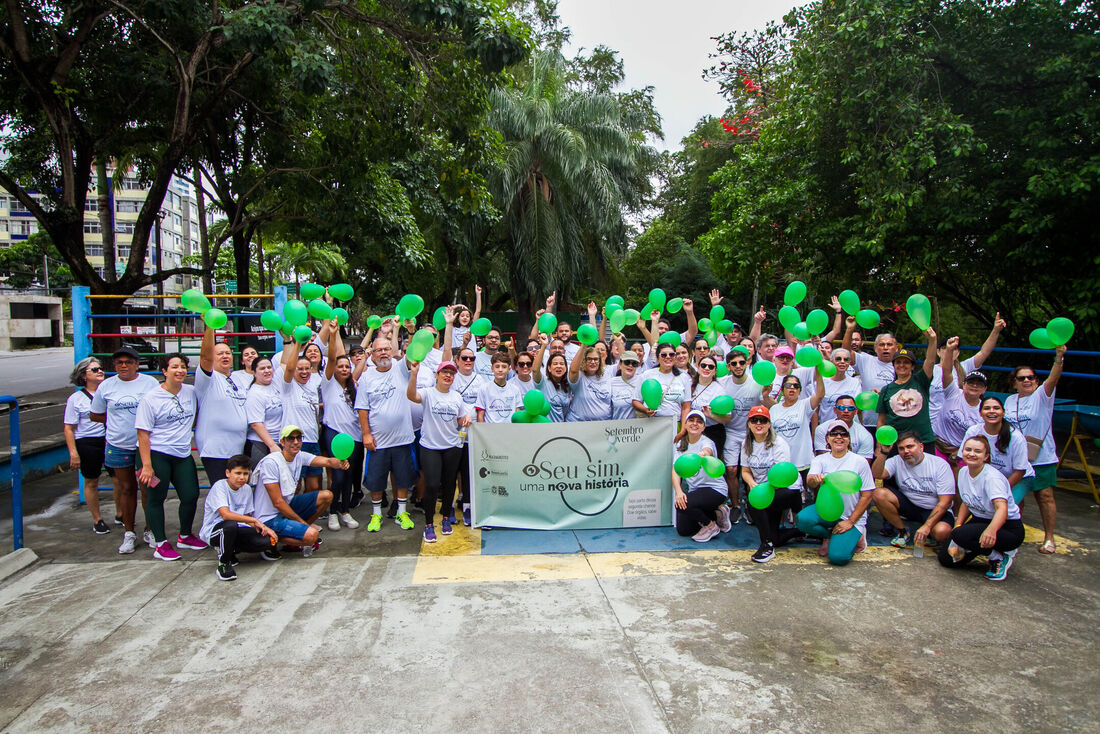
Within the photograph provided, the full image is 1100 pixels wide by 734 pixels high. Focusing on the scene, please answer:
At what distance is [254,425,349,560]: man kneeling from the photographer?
5.25 meters

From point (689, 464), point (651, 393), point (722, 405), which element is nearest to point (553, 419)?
point (651, 393)

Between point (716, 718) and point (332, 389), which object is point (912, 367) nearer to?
point (716, 718)

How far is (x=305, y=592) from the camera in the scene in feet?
15.5

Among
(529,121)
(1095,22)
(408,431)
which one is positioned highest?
(529,121)

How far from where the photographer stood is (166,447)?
5.41m

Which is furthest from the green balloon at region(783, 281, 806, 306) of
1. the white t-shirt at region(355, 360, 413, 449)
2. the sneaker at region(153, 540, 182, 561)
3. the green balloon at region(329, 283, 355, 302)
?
the sneaker at region(153, 540, 182, 561)

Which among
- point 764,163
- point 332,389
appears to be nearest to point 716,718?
point 332,389

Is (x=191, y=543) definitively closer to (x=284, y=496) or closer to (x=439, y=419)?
(x=284, y=496)

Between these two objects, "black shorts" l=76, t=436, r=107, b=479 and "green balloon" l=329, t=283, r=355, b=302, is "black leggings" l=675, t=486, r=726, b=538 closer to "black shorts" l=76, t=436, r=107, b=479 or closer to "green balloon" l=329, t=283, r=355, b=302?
"green balloon" l=329, t=283, r=355, b=302

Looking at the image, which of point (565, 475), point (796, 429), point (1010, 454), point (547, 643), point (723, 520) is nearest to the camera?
point (547, 643)

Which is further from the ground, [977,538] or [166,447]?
[166,447]

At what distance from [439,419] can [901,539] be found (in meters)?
4.00

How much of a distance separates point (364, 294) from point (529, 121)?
13270 mm

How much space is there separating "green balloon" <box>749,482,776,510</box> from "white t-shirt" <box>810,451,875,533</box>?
0.43m
